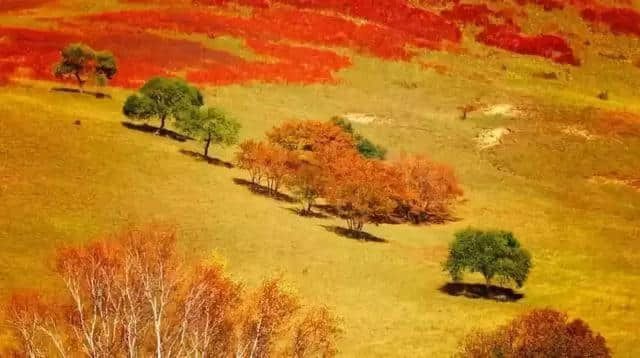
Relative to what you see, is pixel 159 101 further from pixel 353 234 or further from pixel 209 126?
pixel 353 234

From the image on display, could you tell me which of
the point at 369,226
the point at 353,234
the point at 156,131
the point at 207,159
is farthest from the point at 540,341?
the point at 156,131

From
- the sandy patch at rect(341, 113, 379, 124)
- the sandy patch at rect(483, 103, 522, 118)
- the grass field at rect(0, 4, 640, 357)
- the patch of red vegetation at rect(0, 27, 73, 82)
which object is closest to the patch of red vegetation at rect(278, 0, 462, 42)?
the grass field at rect(0, 4, 640, 357)

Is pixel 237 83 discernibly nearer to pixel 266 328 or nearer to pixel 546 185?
Answer: pixel 546 185

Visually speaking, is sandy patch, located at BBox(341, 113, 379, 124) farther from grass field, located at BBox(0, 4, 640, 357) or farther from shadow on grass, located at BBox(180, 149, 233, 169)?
shadow on grass, located at BBox(180, 149, 233, 169)

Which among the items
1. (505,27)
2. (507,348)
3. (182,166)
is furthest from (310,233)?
(505,27)

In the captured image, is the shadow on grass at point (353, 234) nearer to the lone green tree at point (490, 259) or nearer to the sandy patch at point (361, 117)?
the lone green tree at point (490, 259)

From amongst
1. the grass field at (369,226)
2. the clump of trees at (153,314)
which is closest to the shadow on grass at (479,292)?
the grass field at (369,226)
